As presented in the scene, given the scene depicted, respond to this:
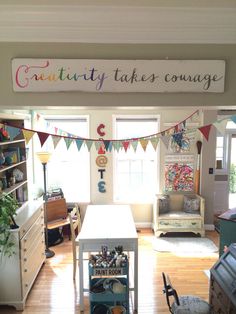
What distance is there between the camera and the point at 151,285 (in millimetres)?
3508

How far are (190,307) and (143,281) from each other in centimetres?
118

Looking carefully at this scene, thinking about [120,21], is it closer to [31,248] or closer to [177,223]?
[31,248]

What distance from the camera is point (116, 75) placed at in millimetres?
1933

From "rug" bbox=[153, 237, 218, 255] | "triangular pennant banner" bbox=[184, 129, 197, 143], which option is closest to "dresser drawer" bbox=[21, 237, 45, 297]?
"rug" bbox=[153, 237, 218, 255]

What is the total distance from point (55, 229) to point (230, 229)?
9.14 ft

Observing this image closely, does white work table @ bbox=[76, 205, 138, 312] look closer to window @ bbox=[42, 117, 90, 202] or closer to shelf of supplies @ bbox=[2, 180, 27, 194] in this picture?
shelf of supplies @ bbox=[2, 180, 27, 194]

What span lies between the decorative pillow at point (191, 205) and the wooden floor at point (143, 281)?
3.03 ft

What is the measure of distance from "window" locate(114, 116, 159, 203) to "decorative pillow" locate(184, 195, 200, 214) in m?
0.62

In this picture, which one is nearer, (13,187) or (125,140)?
(13,187)

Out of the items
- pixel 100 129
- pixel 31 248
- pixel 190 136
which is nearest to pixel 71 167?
pixel 100 129

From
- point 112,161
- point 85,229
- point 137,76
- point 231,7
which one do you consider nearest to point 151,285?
point 85,229

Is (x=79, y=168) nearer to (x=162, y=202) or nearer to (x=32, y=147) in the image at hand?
(x=32, y=147)

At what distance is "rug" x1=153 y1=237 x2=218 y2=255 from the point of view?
4426 mm

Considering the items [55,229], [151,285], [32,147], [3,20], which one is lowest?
[151,285]
